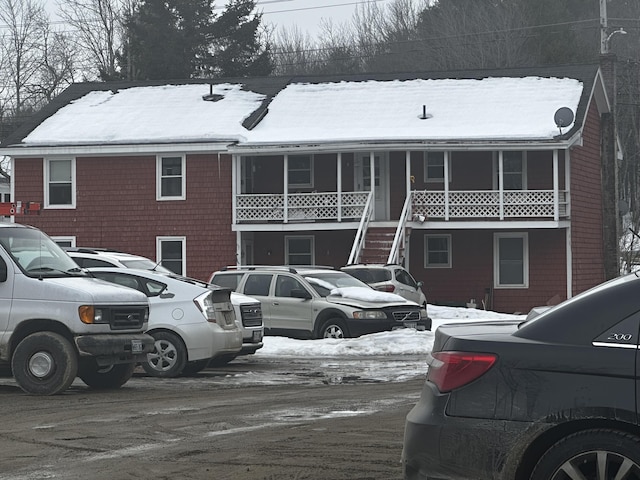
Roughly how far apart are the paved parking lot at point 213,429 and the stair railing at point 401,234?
1764cm

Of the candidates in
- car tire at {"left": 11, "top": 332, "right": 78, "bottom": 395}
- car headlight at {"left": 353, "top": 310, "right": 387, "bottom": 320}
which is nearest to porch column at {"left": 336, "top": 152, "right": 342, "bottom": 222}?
car headlight at {"left": 353, "top": 310, "right": 387, "bottom": 320}

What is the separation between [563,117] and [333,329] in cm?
1497

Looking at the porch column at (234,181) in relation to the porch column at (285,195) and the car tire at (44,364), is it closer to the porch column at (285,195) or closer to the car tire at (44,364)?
the porch column at (285,195)

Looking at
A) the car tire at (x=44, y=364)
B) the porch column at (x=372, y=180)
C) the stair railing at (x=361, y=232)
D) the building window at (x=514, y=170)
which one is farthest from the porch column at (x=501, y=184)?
the car tire at (x=44, y=364)

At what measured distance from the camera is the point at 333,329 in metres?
22.8

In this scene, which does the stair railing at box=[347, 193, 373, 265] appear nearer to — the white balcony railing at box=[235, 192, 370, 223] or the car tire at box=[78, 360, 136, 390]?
the white balcony railing at box=[235, 192, 370, 223]

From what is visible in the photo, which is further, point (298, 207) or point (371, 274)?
point (298, 207)

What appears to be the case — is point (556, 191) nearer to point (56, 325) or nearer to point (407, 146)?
point (407, 146)

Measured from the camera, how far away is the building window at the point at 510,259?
37.8 m

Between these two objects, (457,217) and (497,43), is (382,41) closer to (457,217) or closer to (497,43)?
(497,43)

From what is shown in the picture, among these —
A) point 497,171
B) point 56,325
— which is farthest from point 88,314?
point 497,171

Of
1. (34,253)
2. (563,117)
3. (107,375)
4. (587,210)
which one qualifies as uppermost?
(563,117)

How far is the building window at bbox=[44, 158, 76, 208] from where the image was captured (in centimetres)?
3891

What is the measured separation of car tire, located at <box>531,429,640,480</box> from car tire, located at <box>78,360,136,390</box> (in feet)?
31.6
